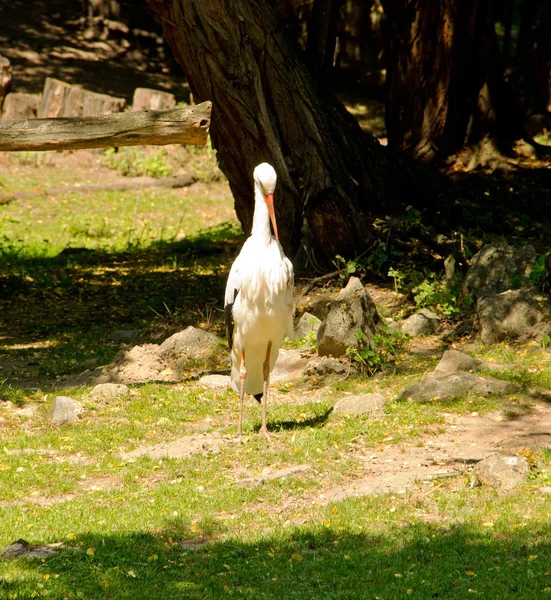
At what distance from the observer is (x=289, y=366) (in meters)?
10.0

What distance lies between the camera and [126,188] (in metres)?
18.6

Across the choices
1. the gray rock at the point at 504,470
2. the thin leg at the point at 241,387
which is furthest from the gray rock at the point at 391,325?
the gray rock at the point at 504,470

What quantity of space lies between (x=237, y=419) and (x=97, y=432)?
125 cm

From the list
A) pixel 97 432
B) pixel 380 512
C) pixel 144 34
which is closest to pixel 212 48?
pixel 97 432

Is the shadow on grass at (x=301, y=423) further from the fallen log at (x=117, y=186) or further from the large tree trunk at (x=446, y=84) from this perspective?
the fallen log at (x=117, y=186)

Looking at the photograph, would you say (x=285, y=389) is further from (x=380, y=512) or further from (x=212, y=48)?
(x=212, y=48)

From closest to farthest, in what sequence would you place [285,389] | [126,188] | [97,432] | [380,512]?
[380,512] < [97,432] < [285,389] < [126,188]

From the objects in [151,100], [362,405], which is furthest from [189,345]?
[151,100]

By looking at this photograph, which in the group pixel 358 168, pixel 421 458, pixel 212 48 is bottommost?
pixel 421 458

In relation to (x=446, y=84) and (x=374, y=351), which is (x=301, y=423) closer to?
(x=374, y=351)

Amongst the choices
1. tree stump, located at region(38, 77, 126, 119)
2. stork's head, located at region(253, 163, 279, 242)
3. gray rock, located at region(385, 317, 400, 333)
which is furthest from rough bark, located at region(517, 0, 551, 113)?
stork's head, located at region(253, 163, 279, 242)

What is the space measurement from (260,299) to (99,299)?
18.9 feet

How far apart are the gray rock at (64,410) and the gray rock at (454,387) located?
2841mm

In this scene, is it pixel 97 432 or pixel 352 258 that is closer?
pixel 97 432
